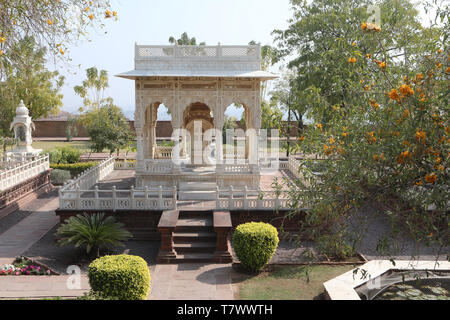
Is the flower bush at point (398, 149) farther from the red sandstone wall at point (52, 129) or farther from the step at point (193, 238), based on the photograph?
the red sandstone wall at point (52, 129)

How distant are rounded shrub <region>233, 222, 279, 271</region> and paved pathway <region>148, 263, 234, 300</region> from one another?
2.09ft

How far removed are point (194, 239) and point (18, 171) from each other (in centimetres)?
1129

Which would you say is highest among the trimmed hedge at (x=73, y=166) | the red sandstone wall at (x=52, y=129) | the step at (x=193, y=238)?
the red sandstone wall at (x=52, y=129)

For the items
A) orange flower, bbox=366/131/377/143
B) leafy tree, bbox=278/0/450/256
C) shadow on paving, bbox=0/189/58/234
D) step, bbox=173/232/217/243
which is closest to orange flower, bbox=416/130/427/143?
leafy tree, bbox=278/0/450/256

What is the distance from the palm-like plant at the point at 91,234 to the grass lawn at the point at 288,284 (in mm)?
4150

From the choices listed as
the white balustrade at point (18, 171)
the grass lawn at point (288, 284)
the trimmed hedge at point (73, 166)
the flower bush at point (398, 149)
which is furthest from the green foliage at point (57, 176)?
the flower bush at point (398, 149)

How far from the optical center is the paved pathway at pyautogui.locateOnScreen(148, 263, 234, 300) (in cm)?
924

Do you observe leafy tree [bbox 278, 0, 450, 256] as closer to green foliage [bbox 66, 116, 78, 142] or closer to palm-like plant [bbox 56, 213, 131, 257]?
palm-like plant [bbox 56, 213, 131, 257]

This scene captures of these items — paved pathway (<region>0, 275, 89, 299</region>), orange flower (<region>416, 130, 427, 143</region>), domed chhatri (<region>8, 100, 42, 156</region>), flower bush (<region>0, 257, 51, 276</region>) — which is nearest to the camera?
orange flower (<region>416, 130, 427, 143</region>)

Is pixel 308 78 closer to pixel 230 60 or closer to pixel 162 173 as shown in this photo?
pixel 230 60

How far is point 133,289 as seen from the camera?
832 centimetres

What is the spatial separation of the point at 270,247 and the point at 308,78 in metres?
13.6

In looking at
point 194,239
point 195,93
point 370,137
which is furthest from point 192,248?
point 370,137

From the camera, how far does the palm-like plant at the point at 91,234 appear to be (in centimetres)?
1154
